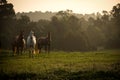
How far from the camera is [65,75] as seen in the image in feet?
57.2

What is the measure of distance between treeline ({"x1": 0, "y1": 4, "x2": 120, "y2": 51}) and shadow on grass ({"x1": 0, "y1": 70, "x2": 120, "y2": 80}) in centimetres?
5129

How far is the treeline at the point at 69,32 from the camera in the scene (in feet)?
239

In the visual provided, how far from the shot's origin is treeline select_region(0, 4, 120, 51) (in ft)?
239

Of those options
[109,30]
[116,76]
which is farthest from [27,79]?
[109,30]

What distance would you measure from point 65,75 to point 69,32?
56.6 metres

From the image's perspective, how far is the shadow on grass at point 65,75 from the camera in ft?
55.6

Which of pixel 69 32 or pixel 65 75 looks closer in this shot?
pixel 65 75

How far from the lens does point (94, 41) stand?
276 ft

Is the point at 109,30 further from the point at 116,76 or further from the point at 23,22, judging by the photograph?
the point at 116,76

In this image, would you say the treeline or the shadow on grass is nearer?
the shadow on grass

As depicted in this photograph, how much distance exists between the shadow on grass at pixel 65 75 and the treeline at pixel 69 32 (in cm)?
5129

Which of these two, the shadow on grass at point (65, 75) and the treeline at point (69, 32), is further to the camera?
the treeline at point (69, 32)

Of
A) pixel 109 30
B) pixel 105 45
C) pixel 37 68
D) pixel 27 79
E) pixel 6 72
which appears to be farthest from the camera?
pixel 109 30

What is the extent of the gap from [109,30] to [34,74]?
75239 millimetres
